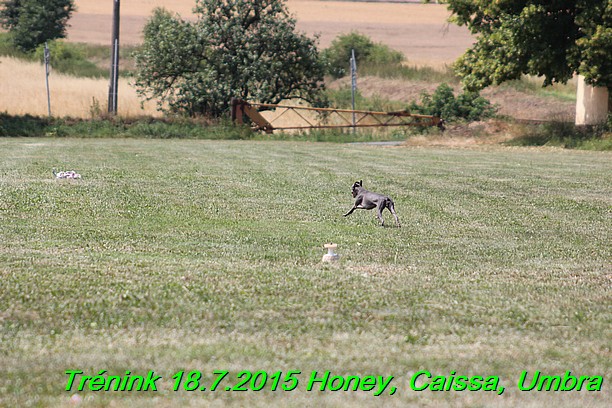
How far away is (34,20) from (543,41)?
57.3m

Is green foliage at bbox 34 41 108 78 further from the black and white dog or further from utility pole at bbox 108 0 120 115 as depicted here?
the black and white dog

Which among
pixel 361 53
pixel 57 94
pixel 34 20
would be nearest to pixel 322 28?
pixel 361 53

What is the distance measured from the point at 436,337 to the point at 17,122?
32817 mm

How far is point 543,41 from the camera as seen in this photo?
30.0 metres

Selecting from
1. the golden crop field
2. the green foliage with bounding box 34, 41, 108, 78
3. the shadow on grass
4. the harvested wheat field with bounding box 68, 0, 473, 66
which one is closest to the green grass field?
the shadow on grass

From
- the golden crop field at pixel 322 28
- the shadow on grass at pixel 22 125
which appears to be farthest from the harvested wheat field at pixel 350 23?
the shadow on grass at pixel 22 125

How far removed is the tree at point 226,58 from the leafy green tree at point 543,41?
1080 cm

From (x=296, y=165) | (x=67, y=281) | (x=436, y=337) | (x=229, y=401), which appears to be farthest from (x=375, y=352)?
(x=296, y=165)

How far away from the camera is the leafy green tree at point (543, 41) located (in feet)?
93.9

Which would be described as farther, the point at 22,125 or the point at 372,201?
the point at 22,125

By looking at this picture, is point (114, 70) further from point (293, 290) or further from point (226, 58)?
point (293, 290)

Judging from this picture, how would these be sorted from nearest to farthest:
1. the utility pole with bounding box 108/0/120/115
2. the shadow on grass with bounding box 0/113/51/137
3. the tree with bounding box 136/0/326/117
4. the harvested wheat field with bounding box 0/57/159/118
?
the shadow on grass with bounding box 0/113/51/137 < the utility pole with bounding box 108/0/120/115 < the tree with bounding box 136/0/326/117 < the harvested wheat field with bounding box 0/57/159/118

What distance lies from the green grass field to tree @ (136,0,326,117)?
84.1 feet

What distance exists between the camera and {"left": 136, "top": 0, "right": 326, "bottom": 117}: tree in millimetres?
40500
